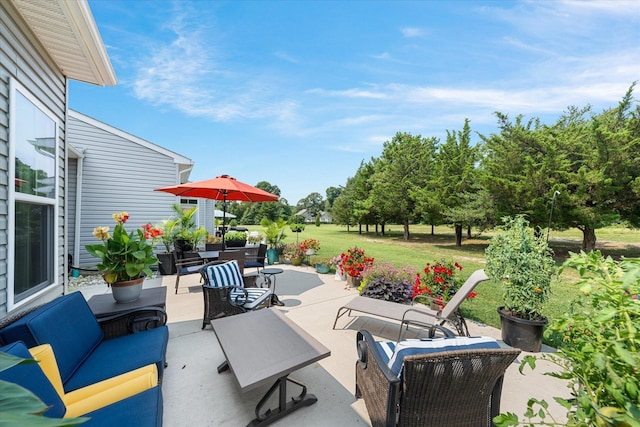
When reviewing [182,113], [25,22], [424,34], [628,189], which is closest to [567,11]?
[424,34]

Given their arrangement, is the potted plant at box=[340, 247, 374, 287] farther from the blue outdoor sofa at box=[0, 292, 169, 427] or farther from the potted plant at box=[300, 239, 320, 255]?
the blue outdoor sofa at box=[0, 292, 169, 427]

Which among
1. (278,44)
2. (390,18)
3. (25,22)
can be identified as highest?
(278,44)

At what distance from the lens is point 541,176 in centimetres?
1217

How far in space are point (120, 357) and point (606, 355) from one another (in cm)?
332

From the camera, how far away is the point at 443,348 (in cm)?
188

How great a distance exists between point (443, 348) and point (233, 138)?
54.0 feet

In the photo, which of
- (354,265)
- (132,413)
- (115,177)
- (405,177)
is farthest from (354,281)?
(405,177)

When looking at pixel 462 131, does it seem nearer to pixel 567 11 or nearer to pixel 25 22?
pixel 567 11

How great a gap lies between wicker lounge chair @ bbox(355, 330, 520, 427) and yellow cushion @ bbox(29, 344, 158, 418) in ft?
5.97

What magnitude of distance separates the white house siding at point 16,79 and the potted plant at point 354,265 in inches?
212

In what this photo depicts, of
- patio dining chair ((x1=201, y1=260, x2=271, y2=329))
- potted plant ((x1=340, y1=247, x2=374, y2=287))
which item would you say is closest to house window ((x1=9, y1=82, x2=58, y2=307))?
patio dining chair ((x1=201, y1=260, x2=271, y2=329))

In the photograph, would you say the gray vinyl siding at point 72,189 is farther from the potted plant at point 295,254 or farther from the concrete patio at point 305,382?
the potted plant at point 295,254

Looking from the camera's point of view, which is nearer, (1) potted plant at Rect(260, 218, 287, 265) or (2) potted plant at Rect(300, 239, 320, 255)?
(2) potted plant at Rect(300, 239, 320, 255)

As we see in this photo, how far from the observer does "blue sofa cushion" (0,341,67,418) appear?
1.47 meters
